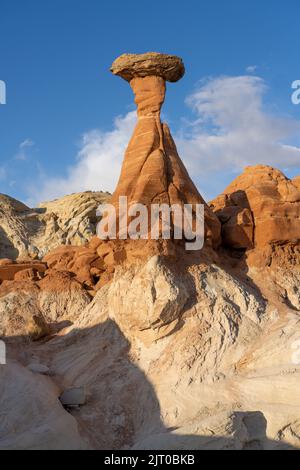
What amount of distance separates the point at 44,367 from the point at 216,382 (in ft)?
14.0

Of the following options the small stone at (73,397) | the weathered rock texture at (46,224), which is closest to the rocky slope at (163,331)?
the small stone at (73,397)

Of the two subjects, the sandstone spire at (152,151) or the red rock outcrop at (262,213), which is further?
the red rock outcrop at (262,213)

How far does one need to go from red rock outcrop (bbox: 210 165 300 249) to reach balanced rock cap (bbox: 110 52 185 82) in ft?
13.8

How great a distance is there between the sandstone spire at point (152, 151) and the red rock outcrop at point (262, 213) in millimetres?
956

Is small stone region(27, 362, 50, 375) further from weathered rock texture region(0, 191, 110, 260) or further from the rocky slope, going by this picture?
weathered rock texture region(0, 191, 110, 260)

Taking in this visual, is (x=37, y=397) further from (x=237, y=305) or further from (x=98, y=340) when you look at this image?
(x=237, y=305)

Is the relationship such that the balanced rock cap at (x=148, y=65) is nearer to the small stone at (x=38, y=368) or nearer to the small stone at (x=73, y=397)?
the small stone at (x=38, y=368)

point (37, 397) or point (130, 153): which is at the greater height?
point (130, 153)

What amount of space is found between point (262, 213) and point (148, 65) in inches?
211

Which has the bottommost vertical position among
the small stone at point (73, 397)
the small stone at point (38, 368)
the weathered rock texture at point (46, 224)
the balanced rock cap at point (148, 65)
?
the small stone at point (73, 397)

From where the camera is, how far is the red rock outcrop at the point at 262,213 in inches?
685

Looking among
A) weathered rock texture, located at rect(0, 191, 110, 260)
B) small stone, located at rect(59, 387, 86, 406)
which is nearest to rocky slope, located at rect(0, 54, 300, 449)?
small stone, located at rect(59, 387, 86, 406)
